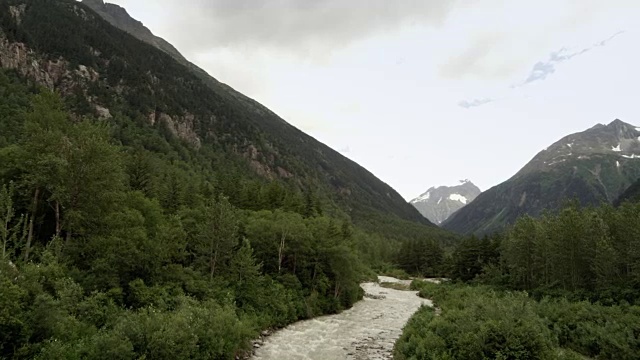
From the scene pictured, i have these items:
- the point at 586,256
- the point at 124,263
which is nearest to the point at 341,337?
the point at 124,263

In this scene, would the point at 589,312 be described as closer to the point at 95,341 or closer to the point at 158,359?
the point at 158,359

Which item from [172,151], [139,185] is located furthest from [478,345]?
[172,151]

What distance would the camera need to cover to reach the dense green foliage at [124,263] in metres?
22.2

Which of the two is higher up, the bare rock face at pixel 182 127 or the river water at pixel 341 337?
the bare rock face at pixel 182 127

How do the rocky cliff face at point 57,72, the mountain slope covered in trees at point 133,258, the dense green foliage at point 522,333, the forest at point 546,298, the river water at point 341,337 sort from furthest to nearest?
the rocky cliff face at point 57,72, the river water at point 341,337, the forest at point 546,298, the dense green foliage at point 522,333, the mountain slope covered in trees at point 133,258

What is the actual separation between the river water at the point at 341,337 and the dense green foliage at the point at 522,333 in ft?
10.1

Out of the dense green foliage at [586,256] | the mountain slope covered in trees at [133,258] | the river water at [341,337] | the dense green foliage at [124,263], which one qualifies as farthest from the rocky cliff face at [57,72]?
the dense green foliage at [586,256]

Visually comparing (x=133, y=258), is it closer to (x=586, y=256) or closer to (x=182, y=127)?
(x=586, y=256)

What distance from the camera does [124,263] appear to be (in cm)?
3128

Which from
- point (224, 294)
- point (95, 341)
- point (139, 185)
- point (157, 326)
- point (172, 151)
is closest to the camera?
point (95, 341)

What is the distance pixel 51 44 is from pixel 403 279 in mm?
165492

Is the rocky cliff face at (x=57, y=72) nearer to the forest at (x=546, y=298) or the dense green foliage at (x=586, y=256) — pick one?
the forest at (x=546, y=298)

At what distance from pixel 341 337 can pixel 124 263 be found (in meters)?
20.5

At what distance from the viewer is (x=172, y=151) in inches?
6102
